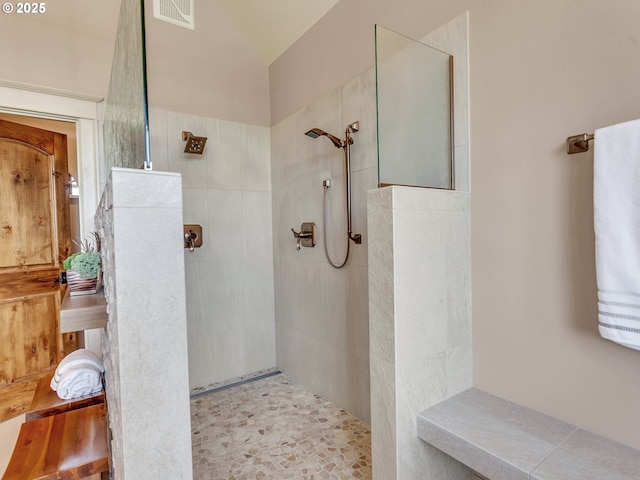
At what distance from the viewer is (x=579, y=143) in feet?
3.68

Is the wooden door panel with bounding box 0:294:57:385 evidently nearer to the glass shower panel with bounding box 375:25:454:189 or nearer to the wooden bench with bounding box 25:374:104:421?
the wooden bench with bounding box 25:374:104:421

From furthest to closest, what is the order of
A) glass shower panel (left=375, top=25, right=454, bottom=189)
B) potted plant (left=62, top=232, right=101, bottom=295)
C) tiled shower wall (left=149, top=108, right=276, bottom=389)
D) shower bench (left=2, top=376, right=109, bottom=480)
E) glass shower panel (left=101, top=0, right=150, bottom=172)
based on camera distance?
tiled shower wall (left=149, top=108, right=276, bottom=389) → potted plant (left=62, top=232, right=101, bottom=295) → glass shower panel (left=375, top=25, right=454, bottom=189) → shower bench (left=2, top=376, right=109, bottom=480) → glass shower panel (left=101, top=0, right=150, bottom=172)

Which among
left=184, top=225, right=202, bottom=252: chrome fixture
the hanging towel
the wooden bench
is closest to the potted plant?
the wooden bench

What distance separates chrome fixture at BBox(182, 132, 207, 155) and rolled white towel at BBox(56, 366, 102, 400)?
1504 mm

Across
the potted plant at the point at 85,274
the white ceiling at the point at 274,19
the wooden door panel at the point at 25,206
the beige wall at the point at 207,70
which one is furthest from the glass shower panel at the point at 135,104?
the wooden door panel at the point at 25,206

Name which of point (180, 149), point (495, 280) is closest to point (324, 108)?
point (180, 149)

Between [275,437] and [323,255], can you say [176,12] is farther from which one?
[275,437]

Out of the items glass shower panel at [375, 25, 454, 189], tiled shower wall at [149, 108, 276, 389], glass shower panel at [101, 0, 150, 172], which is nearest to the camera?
glass shower panel at [101, 0, 150, 172]

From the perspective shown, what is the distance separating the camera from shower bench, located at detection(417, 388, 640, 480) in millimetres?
977

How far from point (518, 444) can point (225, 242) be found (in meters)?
2.22

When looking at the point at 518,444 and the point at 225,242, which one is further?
the point at 225,242

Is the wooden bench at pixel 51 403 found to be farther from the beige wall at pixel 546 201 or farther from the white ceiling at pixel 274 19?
the white ceiling at pixel 274 19

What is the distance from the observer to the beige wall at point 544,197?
1077mm

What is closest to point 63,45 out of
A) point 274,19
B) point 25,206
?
point 25,206
